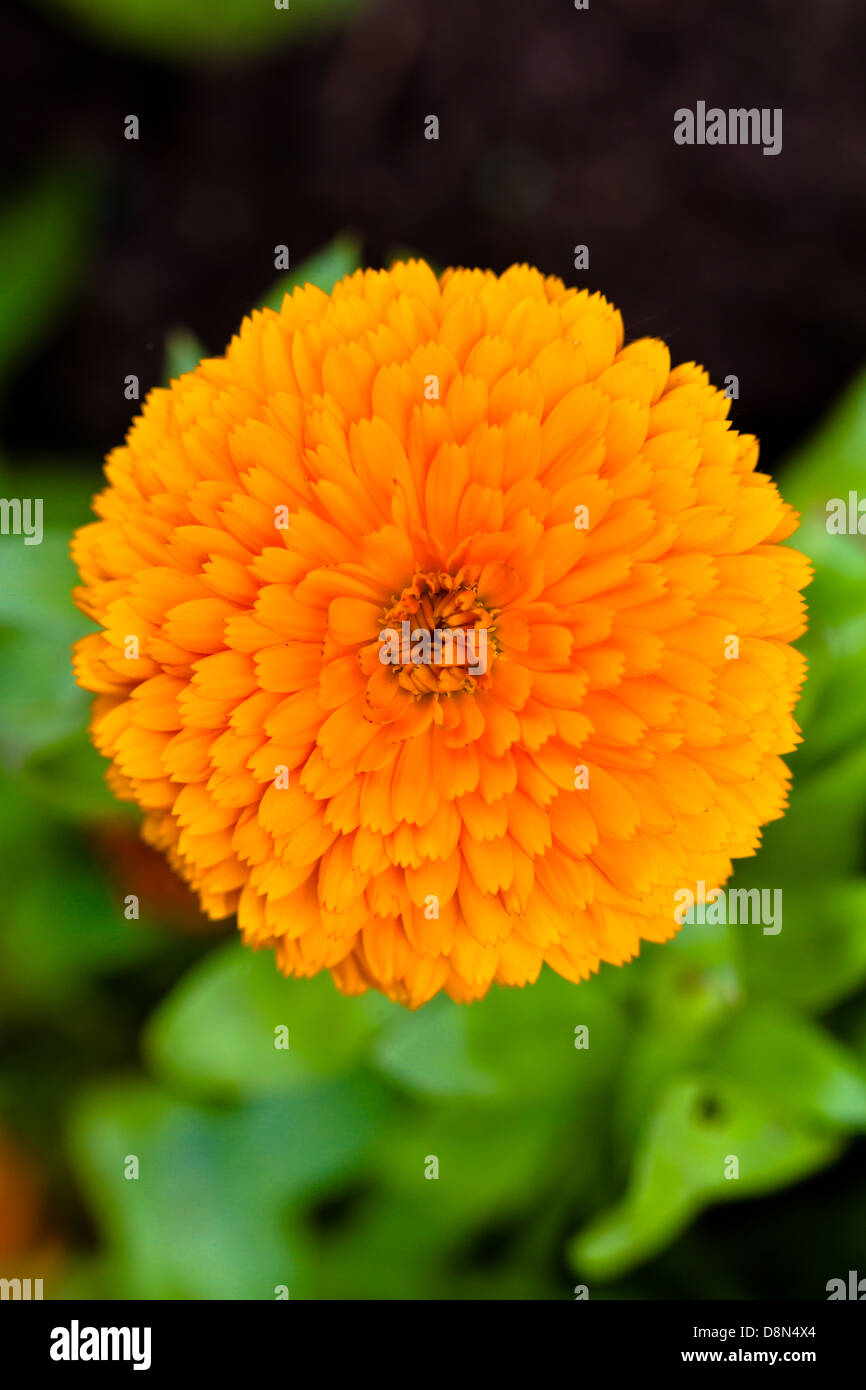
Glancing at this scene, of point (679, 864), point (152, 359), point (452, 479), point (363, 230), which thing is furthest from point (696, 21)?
point (679, 864)

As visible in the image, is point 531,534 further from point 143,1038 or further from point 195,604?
point 143,1038

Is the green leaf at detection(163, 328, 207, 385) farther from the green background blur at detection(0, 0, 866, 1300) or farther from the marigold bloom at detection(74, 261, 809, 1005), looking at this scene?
the marigold bloom at detection(74, 261, 809, 1005)

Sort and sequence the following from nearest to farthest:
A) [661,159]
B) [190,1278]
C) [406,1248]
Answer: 1. [190,1278]
2. [406,1248]
3. [661,159]

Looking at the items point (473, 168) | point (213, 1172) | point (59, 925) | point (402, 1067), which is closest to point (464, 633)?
→ point (402, 1067)

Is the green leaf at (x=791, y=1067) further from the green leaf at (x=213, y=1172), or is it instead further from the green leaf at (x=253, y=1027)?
the green leaf at (x=213, y=1172)

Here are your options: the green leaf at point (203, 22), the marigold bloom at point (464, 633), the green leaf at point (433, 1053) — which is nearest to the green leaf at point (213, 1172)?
the green leaf at point (433, 1053)

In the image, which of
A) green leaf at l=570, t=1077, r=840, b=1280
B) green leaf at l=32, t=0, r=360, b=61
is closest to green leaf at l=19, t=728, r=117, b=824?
green leaf at l=570, t=1077, r=840, b=1280
